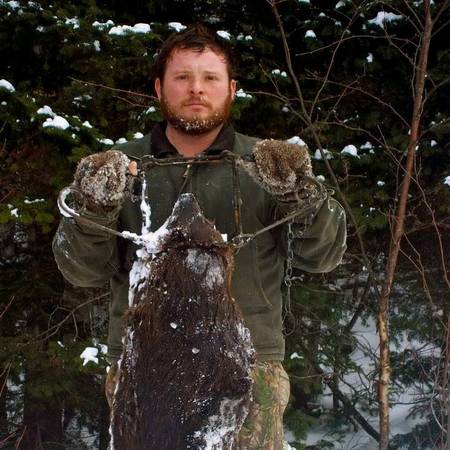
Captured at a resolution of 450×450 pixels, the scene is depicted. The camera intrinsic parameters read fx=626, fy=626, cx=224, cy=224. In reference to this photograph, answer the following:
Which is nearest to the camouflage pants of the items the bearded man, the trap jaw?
the bearded man

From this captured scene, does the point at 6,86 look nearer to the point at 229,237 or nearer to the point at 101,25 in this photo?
the point at 101,25

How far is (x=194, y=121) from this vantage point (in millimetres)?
1986

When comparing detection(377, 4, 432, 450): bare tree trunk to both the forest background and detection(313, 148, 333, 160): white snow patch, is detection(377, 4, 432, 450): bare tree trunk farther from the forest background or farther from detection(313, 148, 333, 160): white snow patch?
detection(313, 148, 333, 160): white snow patch

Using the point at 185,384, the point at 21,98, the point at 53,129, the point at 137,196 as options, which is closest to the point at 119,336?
the point at 137,196

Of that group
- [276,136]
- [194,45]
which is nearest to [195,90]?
[194,45]

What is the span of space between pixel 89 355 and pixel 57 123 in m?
1.73

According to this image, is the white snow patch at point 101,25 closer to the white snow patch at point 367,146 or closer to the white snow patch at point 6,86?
the white snow patch at point 6,86

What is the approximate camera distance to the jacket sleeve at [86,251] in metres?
1.82

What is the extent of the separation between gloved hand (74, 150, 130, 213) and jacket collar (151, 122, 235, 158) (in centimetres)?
42

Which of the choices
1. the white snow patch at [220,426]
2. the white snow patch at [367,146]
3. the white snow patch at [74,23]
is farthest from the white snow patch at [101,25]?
the white snow patch at [220,426]

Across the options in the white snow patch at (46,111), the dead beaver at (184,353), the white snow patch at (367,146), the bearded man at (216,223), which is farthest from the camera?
the white snow patch at (367,146)

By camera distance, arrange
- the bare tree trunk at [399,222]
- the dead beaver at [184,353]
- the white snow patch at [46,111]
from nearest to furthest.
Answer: the dead beaver at [184,353] < the bare tree trunk at [399,222] < the white snow patch at [46,111]

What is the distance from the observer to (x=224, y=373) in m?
1.49

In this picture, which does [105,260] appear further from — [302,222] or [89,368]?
[89,368]
